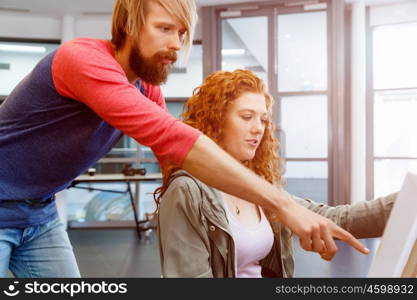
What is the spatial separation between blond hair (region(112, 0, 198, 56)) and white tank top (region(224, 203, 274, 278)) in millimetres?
582

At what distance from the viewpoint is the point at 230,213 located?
1271 millimetres

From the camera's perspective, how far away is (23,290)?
0.76 meters

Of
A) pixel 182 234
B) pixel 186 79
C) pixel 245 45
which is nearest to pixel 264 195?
pixel 182 234

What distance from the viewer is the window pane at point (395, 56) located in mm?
5008

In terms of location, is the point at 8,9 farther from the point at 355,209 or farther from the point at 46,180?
the point at 355,209

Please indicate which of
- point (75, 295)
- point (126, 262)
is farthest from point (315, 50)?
point (75, 295)

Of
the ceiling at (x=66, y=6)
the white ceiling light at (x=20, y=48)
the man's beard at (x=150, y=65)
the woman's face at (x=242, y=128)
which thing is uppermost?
the ceiling at (x=66, y=6)

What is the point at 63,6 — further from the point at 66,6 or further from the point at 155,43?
the point at 155,43

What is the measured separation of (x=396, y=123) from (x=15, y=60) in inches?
209

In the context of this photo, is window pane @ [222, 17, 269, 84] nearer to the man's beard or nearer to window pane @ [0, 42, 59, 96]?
Result: window pane @ [0, 42, 59, 96]

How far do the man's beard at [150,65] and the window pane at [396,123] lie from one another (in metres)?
4.62

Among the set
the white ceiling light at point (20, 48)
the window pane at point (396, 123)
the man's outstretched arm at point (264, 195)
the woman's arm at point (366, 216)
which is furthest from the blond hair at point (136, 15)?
the white ceiling light at point (20, 48)

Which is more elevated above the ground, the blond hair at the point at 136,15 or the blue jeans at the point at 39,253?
the blond hair at the point at 136,15

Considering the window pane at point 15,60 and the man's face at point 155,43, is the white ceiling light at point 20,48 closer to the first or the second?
the window pane at point 15,60
